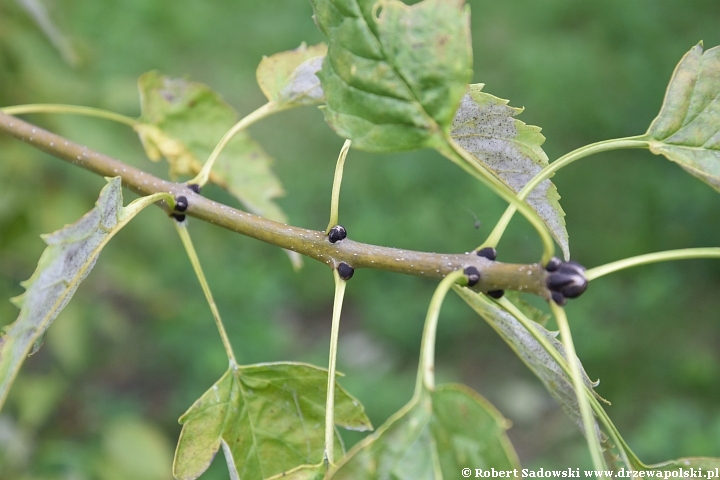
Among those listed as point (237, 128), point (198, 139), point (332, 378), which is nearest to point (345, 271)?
point (332, 378)

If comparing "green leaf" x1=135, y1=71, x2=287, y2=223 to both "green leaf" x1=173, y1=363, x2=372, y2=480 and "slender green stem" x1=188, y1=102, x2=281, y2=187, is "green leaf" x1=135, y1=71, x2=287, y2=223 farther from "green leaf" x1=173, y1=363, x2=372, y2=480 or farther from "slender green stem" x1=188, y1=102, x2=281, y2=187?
"green leaf" x1=173, y1=363, x2=372, y2=480

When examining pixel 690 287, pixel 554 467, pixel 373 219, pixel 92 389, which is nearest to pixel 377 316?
pixel 373 219

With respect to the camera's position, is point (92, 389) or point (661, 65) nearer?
point (92, 389)

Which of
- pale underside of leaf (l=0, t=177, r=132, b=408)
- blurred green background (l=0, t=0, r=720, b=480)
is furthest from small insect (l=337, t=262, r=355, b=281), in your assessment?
blurred green background (l=0, t=0, r=720, b=480)

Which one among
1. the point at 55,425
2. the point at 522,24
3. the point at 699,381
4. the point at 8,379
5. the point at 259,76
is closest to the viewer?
the point at 8,379

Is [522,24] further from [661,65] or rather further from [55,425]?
[55,425]
